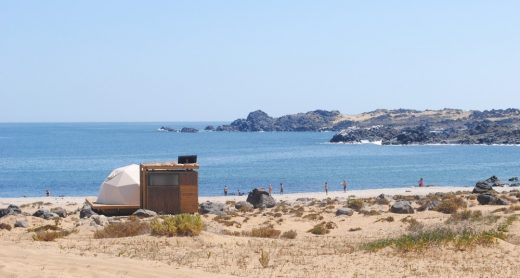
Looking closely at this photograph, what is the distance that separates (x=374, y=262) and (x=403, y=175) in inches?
2657

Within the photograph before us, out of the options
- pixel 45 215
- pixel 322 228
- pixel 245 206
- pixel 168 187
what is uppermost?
pixel 168 187

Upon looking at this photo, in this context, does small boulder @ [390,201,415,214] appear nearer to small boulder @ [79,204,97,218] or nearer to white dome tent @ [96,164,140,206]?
white dome tent @ [96,164,140,206]

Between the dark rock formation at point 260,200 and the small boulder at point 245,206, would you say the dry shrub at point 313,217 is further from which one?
the dark rock formation at point 260,200

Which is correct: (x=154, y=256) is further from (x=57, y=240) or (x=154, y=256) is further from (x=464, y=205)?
(x=464, y=205)

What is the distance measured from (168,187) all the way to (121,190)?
2802 mm

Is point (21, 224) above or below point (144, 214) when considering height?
above

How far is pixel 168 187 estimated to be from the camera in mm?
34750

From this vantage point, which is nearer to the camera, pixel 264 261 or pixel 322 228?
pixel 264 261

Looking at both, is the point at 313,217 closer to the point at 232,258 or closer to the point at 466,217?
the point at 466,217

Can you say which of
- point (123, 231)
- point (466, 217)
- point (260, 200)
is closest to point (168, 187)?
point (260, 200)

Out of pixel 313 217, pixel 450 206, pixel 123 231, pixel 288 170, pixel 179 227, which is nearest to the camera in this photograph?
pixel 179 227

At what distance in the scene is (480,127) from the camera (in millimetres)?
173125

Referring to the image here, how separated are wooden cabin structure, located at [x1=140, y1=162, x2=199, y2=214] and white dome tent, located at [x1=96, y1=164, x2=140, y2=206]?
1140 mm

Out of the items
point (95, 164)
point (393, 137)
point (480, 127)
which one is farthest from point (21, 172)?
point (480, 127)
